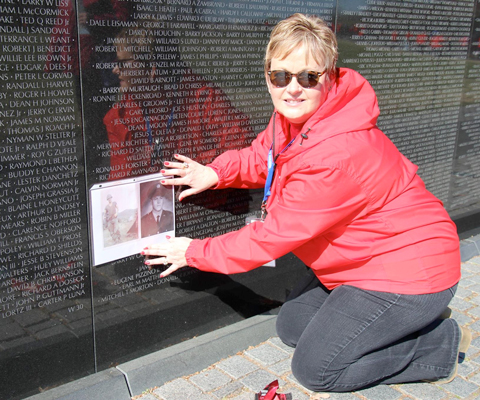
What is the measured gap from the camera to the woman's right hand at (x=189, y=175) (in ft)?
9.98

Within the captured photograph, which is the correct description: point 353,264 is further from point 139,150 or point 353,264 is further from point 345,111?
point 139,150

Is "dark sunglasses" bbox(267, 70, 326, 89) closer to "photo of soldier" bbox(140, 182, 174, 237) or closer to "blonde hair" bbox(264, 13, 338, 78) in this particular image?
"blonde hair" bbox(264, 13, 338, 78)

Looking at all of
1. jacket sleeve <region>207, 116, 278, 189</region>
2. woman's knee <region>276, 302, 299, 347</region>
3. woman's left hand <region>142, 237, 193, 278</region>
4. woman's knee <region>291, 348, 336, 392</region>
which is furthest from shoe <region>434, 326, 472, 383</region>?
woman's left hand <region>142, 237, 193, 278</region>

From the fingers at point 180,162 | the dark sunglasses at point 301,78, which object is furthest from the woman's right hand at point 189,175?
the dark sunglasses at point 301,78

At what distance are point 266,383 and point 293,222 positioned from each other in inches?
40.4

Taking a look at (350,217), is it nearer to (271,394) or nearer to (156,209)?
(271,394)

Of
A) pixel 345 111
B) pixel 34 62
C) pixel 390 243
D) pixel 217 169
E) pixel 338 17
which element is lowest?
pixel 390 243

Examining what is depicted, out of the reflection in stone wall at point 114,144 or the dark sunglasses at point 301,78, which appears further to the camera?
the dark sunglasses at point 301,78

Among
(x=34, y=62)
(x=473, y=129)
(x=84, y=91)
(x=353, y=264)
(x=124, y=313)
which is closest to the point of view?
(x=34, y=62)

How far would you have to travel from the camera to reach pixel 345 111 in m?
2.63

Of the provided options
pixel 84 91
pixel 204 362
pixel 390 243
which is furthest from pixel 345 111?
pixel 204 362

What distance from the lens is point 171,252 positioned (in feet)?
9.20

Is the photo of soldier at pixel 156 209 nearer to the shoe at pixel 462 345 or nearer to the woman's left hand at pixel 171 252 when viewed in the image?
the woman's left hand at pixel 171 252

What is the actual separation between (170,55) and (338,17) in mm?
1448
